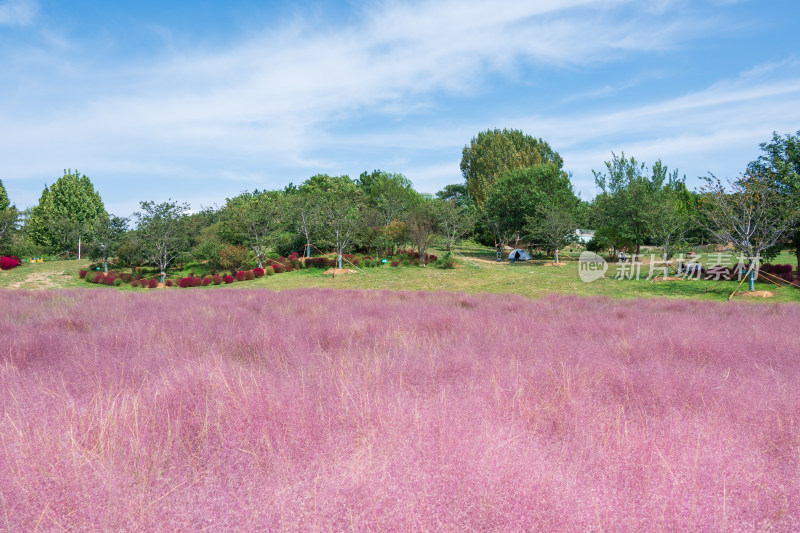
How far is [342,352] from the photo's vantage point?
4324 millimetres

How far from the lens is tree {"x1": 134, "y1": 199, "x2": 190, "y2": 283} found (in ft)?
73.4

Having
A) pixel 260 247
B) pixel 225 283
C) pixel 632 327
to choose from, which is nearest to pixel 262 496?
pixel 632 327

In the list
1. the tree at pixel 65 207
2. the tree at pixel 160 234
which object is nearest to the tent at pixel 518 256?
the tree at pixel 160 234

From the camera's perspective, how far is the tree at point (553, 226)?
3203 centimetres

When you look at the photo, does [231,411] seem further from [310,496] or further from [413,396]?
[413,396]

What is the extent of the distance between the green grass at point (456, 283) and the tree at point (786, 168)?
3.37 metres

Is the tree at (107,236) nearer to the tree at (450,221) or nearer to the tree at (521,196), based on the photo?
the tree at (450,221)

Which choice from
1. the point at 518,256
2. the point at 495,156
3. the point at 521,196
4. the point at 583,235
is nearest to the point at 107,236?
the point at 518,256

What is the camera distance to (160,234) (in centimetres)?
2258

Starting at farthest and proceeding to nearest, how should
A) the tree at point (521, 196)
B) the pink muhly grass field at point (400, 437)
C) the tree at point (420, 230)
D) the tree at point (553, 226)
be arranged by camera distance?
the tree at point (521, 196) → the tree at point (553, 226) → the tree at point (420, 230) → the pink muhly grass field at point (400, 437)

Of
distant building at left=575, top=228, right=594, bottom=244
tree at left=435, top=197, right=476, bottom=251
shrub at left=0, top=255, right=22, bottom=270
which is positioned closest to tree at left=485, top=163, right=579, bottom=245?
distant building at left=575, top=228, right=594, bottom=244

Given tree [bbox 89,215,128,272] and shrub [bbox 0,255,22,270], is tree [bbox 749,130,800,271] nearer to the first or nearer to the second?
tree [bbox 89,215,128,272]

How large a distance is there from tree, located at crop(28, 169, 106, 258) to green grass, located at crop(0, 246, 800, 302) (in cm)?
1171

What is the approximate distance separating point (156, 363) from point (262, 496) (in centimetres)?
262
